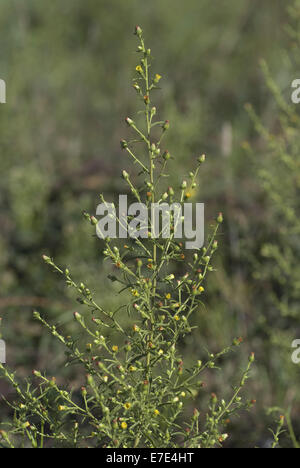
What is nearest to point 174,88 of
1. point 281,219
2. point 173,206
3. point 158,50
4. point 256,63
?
point 158,50

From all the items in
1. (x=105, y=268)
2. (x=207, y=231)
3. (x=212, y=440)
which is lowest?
(x=212, y=440)

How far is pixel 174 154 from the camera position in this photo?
452 cm

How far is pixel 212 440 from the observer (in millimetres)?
1551

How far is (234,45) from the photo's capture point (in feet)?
23.0

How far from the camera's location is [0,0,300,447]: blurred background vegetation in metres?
3.33

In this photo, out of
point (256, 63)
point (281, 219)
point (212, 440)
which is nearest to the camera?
point (212, 440)

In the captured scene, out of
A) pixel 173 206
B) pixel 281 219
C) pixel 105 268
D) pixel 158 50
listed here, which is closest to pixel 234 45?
pixel 158 50

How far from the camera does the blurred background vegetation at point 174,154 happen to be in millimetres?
3330

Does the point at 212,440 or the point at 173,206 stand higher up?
the point at 173,206

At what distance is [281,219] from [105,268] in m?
1.36

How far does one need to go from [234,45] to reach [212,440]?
20.6 feet
